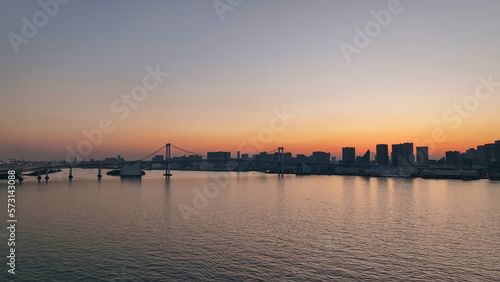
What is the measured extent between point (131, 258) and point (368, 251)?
17.8 metres

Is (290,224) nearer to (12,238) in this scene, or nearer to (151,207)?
(151,207)

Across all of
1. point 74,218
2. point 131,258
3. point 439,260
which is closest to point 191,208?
point 74,218

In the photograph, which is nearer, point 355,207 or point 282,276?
point 282,276

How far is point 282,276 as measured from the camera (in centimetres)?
1969

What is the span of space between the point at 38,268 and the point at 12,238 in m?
10.0

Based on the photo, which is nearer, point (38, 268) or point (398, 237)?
point (38, 268)

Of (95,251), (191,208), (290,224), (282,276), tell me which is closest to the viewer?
(282,276)

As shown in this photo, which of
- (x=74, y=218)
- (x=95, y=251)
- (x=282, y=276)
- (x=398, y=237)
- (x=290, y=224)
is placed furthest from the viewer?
(x=74, y=218)

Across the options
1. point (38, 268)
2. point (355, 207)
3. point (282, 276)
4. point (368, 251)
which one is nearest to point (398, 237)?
point (368, 251)

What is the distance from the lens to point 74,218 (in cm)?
3797

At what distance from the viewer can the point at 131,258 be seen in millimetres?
22734

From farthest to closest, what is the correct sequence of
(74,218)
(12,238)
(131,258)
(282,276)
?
(74,218) < (12,238) < (131,258) < (282,276)

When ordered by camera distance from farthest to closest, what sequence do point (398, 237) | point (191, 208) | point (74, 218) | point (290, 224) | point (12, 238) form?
1. point (191, 208)
2. point (74, 218)
3. point (290, 224)
4. point (398, 237)
5. point (12, 238)

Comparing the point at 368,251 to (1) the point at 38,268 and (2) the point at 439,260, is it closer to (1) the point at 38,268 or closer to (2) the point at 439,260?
(2) the point at 439,260
